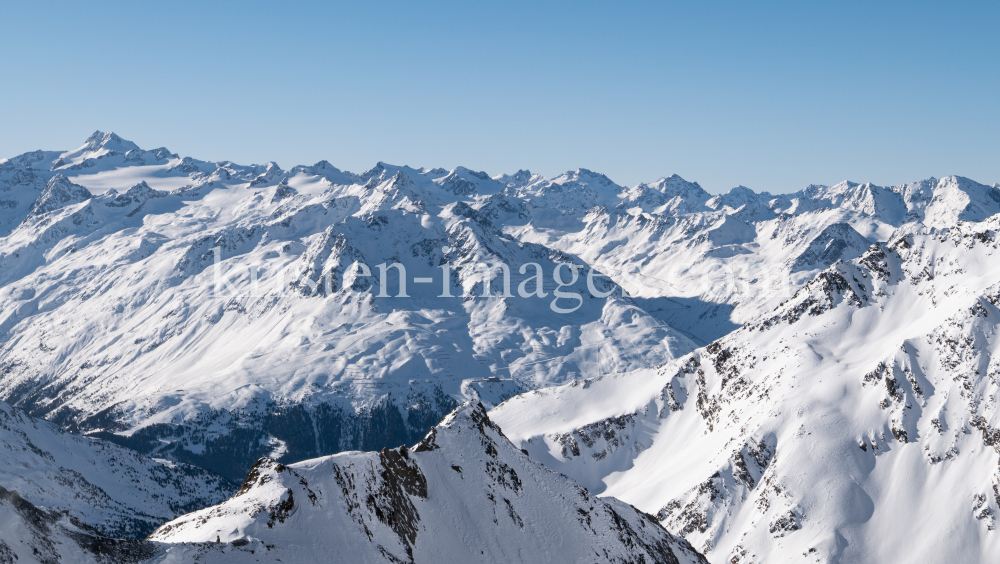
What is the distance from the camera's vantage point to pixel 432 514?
3939 inches

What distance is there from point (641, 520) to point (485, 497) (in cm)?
3967

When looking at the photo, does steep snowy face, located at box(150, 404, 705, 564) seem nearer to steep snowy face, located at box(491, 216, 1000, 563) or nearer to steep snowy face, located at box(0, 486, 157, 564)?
steep snowy face, located at box(0, 486, 157, 564)

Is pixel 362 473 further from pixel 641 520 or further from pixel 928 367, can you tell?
pixel 928 367

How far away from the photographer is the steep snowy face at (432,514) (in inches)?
3039

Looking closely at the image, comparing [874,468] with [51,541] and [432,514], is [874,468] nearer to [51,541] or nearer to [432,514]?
[432,514]

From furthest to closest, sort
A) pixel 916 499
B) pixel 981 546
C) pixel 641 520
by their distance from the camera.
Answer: pixel 916 499
pixel 981 546
pixel 641 520

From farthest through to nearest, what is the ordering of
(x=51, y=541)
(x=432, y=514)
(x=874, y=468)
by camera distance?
(x=874, y=468) → (x=432, y=514) → (x=51, y=541)

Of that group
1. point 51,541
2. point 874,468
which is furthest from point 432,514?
point 874,468

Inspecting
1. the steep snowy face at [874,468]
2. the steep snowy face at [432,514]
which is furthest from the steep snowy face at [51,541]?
the steep snowy face at [874,468]

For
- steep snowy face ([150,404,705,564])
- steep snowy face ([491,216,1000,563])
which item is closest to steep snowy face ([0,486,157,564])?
steep snowy face ([150,404,705,564])

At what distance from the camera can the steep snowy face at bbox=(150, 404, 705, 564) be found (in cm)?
7719

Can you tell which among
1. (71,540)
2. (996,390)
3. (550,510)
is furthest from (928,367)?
(71,540)

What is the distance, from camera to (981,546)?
162500mm

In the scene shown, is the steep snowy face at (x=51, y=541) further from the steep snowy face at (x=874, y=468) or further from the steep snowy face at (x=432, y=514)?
the steep snowy face at (x=874, y=468)
